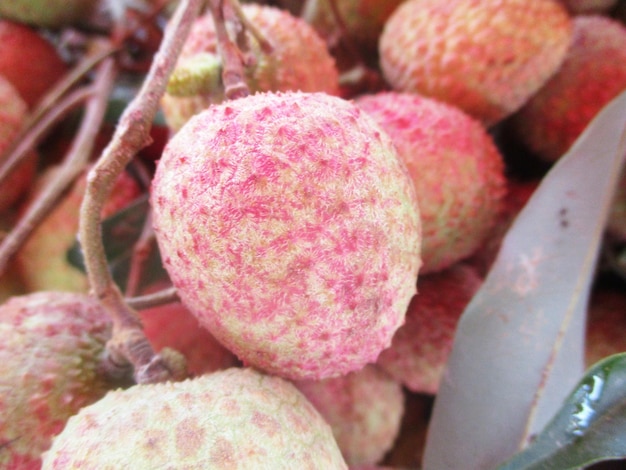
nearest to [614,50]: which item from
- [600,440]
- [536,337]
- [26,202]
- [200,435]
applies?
[536,337]

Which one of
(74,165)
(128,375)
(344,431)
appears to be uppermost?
(74,165)

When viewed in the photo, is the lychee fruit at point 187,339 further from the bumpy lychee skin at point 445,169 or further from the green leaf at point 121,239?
the bumpy lychee skin at point 445,169

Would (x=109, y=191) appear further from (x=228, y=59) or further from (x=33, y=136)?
(x=33, y=136)

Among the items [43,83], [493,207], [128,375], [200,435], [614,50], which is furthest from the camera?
[43,83]

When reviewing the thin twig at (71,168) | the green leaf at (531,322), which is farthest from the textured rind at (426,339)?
the thin twig at (71,168)

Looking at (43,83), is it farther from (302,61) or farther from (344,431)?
(344,431)

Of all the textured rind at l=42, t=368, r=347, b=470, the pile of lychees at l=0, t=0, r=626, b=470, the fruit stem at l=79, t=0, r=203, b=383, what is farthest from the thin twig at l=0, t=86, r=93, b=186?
the textured rind at l=42, t=368, r=347, b=470

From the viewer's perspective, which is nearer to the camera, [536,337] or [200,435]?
[200,435]
